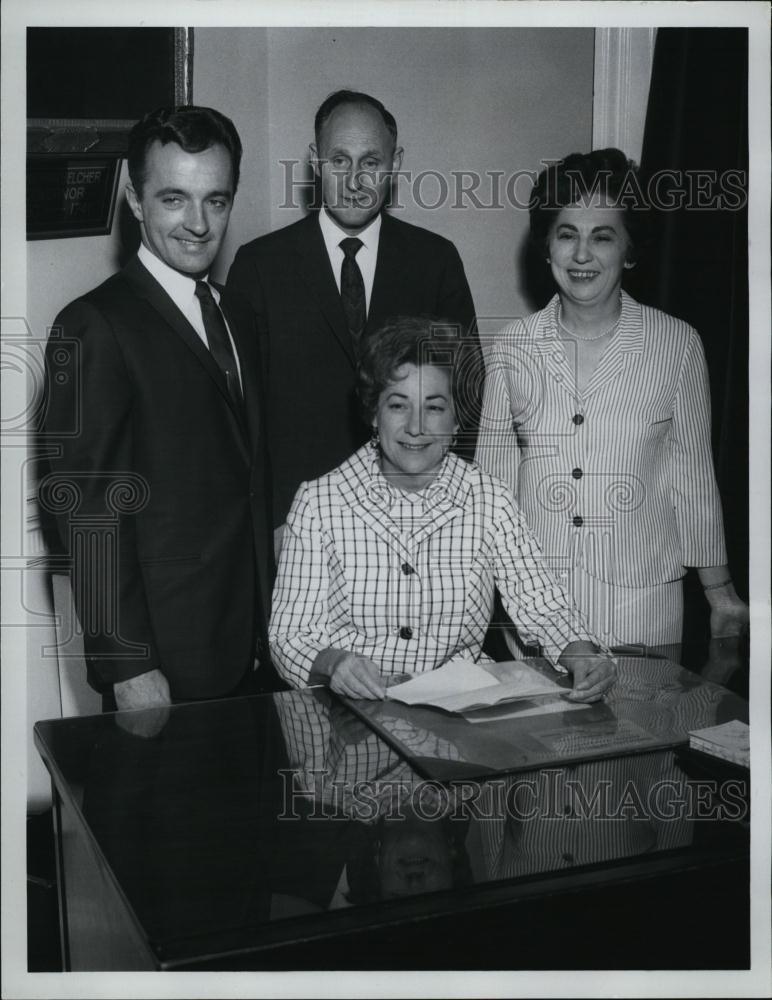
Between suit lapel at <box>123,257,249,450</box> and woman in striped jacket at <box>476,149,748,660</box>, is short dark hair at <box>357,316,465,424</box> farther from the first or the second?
suit lapel at <box>123,257,249,450</box>

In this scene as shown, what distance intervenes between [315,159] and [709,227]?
878 millimetres

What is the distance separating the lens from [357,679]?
193 cm

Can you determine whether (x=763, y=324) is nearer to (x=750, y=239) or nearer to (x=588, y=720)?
(x=750, y=239)

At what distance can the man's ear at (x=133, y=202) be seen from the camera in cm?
219

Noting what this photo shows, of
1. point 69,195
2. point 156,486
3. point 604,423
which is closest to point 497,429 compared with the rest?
point 604,423

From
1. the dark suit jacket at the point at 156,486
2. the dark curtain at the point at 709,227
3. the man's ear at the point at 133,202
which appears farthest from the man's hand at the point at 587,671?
the man's ear at the point at 133,202

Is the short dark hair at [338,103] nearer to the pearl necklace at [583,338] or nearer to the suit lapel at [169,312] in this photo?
the suit lapel at [169,312]

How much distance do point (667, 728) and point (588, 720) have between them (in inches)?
5.2

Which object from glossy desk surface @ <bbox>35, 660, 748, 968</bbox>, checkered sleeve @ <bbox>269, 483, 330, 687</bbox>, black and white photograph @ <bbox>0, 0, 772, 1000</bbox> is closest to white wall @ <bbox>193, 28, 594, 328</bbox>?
black and white photograph @ <bbox>0, 0, 772, 1000</bbox>

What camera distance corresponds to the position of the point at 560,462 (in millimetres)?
2346

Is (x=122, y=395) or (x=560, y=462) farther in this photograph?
(x=560, y=462)

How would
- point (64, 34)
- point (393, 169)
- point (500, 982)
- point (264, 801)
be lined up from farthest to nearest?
point (393, 169) → point (64, 34) → point (500, 982) → point (264, 801)

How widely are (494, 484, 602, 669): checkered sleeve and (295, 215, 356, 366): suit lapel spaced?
0.49 metres

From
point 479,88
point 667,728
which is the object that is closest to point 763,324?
point 479,88
